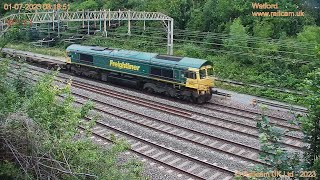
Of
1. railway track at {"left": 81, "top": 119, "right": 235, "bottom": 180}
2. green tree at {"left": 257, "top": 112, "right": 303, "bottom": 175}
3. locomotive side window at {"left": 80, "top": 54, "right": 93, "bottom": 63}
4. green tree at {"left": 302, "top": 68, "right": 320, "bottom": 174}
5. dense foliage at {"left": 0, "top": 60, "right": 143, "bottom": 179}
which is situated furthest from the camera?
locomotive side window at {"left": 80, "top": 54, "right": 93, "bottom": 63}

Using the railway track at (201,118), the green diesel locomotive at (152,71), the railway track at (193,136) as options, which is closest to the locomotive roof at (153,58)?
the green diesel locomotive at (152,71)

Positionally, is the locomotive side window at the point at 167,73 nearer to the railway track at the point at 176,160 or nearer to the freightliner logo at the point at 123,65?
the freightliner logo at the point at 123,65

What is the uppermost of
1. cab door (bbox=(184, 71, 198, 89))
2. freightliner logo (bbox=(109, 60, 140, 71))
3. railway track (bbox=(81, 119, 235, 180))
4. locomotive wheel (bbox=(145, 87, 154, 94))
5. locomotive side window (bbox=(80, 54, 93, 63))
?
locomotive side window (bbox=(80, 54, 93, 63))

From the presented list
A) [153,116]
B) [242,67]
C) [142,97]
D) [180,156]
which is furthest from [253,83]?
[180,156]

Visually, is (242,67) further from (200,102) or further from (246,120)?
(246,120)

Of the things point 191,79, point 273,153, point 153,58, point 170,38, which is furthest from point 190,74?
point 273,153

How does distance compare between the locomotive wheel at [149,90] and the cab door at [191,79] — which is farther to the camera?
the locomotive wheel at [149,90]

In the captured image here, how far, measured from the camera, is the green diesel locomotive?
78.8 feet

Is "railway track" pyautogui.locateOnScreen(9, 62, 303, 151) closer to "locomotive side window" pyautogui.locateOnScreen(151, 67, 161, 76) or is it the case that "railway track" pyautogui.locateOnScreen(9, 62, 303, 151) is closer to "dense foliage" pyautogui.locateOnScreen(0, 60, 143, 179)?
"locomotive side window" pyautogui.locateOnScreen(151, 67, 161, 76)

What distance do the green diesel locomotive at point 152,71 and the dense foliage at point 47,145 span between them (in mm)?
13643

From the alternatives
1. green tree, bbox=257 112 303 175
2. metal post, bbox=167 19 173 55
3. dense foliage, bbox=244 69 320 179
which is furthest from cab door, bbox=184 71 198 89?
green tree, bbox=257 112 303 175

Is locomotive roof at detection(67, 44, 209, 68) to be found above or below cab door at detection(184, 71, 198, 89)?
above

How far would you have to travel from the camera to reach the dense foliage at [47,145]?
900cm

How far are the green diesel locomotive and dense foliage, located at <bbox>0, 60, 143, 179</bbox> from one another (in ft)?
44.8
